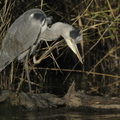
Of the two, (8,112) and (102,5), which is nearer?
(8,112)

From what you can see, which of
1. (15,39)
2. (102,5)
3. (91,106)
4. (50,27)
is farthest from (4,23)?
(102,5)

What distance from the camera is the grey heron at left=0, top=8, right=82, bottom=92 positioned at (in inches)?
224

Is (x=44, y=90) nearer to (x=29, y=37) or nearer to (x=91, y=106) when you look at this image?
(x=29, y=37)

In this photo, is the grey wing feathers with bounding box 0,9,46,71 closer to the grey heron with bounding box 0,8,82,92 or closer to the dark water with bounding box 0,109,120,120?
the grey heron with bounding box 0,8,82,92

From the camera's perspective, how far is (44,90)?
6.34 meters

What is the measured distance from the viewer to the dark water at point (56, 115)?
4.29 metres

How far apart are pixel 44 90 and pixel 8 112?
5.42 ft

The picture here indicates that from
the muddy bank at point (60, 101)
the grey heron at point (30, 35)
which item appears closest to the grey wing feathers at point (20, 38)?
the grey heron at point (30, 35)

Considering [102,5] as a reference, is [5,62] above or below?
below

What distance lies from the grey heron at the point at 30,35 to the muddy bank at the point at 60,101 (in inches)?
29.8

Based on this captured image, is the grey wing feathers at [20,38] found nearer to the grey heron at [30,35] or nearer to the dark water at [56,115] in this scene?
the grey heron at [30,35]

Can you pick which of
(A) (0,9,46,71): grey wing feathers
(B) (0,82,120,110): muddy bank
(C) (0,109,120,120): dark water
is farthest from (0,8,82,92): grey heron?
(C) (0,109,120,120): dark water

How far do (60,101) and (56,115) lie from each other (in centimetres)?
51

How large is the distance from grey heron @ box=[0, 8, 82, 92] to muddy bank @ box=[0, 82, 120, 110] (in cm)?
76
